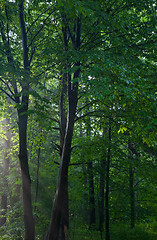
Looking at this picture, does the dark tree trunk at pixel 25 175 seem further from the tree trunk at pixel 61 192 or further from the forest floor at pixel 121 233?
the forest floor at pixel 121 233

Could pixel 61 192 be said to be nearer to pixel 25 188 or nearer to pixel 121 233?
pixel 25 188

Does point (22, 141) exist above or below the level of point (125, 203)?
above

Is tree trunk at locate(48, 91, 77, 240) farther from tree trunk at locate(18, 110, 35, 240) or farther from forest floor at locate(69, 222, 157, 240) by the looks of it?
forest floor at locate(69, 222, 157, 240)

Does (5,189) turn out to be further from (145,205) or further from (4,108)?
(145,205)

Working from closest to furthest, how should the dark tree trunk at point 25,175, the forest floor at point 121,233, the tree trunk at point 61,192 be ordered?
the tree trunk at point 61,192
the dark tree trunk at point 25,175
the forest floor at point 121,233

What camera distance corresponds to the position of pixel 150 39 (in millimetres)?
7414

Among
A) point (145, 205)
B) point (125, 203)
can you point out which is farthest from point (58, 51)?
point (145, 205)

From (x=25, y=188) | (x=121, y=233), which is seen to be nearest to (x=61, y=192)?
(x=25, y=188)

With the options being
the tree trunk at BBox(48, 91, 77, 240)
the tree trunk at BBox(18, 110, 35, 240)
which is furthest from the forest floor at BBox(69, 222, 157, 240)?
the tree trunk at BBox(18, 110, 35, 240)

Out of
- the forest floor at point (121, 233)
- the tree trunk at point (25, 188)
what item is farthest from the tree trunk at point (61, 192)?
the forest floor at point (121, 233)

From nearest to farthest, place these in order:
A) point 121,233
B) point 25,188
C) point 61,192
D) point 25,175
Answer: point 61,192
point 25,188
point 25,175
point 121,233

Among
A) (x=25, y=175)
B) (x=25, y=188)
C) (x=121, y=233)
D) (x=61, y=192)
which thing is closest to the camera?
(x=61, y=192)

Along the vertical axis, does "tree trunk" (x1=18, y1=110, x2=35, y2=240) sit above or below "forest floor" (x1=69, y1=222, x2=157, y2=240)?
above

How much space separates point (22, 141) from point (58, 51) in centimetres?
382
